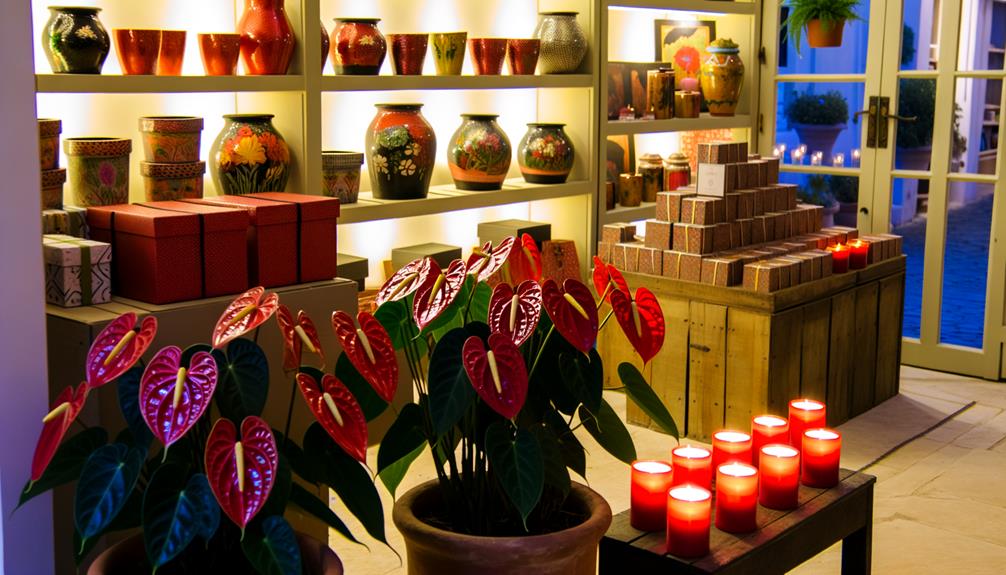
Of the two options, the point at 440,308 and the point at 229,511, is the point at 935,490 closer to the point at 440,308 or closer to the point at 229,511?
the point at 440,308

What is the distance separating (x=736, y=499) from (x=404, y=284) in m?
0.70

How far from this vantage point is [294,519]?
7.18 feet

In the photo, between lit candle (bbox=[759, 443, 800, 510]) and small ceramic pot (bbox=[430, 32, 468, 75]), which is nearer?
lit candle (bbox=[759, 443, 800, 510])

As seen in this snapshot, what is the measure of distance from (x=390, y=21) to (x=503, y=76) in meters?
0.42

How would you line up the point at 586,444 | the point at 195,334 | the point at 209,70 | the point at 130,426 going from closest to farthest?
1. the point at 130,426
2. the point at 195,334
3. the point at 209,70
4. the point at 586,444

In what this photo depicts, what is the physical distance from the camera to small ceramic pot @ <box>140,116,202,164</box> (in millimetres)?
2877

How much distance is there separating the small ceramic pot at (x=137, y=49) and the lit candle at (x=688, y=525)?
1802 millimetres

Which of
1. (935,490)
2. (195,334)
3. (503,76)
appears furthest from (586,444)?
(195,334)

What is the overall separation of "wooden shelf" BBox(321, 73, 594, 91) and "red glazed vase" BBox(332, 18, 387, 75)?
4 centimetres

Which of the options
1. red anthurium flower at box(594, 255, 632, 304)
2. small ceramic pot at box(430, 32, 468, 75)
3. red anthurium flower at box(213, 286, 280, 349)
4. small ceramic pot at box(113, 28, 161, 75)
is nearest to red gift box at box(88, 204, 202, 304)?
red anthurium flower at box(213, 286, 280, 349)

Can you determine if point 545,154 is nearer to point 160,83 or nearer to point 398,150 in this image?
point 398,150

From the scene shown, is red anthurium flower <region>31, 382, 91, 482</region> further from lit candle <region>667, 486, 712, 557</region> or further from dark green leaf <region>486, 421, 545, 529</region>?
lit candle <region>667, 486, 712, 557</region>

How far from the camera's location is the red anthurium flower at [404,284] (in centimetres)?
184

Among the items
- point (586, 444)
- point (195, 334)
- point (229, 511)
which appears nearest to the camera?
point (229, 511)
